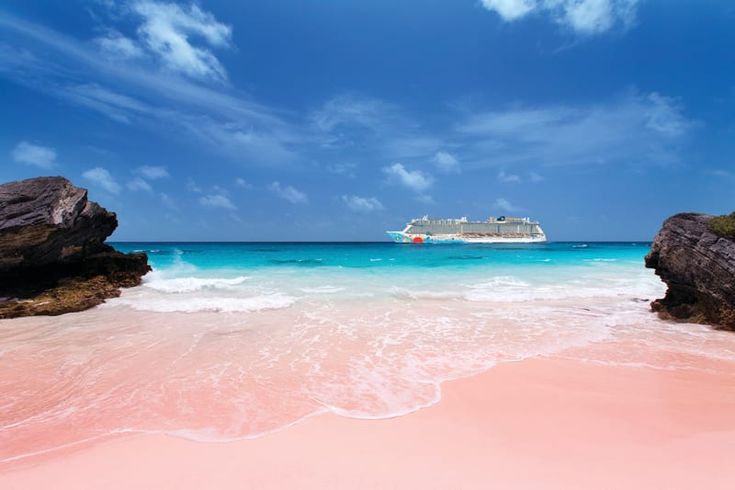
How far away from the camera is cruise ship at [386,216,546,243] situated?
105m

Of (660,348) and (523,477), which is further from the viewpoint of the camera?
(660,348)

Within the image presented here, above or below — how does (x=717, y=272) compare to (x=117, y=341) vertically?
above

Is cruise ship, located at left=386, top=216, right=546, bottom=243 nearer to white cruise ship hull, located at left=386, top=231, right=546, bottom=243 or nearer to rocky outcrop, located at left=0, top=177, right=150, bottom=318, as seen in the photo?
white cruise ship hull, located at left=386, top=231, right=546, bottom=243

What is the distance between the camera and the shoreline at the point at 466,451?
10.4 ft

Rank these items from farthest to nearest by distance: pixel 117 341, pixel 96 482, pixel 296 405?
pixel 117 341 → pixel 296 405 → pixel 96 482

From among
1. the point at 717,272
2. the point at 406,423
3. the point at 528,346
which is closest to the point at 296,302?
the point at 528,346

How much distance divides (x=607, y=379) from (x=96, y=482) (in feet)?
22.7

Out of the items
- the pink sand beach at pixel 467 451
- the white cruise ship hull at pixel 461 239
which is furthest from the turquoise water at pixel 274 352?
the white cruise ship hull at pixel 461 239

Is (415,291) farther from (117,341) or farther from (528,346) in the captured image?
(117,341)

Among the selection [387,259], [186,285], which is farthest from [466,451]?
[387,259]

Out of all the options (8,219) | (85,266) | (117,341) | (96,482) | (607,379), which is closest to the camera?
(96,482)

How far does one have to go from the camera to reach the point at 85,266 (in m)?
15.5

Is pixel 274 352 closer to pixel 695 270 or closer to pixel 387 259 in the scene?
pixel 695 270

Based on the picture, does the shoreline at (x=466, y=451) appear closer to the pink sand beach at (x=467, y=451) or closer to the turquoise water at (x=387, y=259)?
the pink sand beach at (x=467, y=451)
